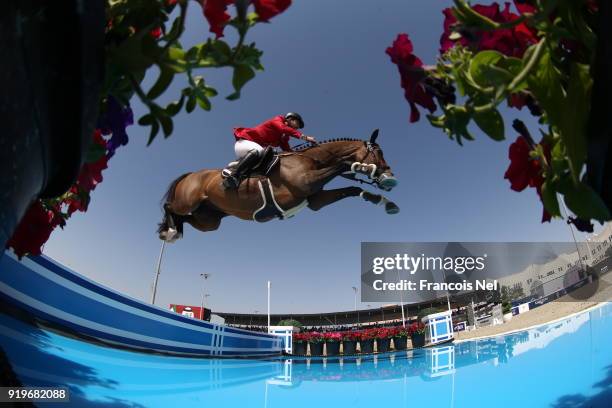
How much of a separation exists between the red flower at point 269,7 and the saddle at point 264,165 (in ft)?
5.17

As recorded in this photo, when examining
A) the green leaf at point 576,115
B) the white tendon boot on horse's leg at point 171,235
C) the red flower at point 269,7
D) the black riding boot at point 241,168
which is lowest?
the green leaf at point 576,115

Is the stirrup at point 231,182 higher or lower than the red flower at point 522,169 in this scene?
higher

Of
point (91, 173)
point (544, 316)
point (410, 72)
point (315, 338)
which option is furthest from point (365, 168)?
point (544, 316)

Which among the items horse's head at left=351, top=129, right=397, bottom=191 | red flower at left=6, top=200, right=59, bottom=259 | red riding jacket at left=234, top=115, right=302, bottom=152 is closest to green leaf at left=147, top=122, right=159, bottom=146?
red flower at left=6, top=200, right=59, bottom=259

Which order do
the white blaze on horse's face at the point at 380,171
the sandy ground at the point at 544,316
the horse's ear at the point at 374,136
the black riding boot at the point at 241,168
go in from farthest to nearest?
the sandy ground at the point at 544,316, the horse's ear at the point at 374,136, the black riding boot at the point at 241,168, the white blaze on horse's face at the point at 380,171

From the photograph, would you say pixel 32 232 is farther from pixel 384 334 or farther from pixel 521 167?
pixel 384 334

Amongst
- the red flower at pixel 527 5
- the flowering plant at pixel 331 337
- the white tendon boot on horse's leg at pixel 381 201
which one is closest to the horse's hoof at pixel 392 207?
the white tendon boot on horse's leg at pixel 381 201

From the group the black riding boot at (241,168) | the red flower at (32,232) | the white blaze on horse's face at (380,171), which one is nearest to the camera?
the red flower at (32,232)

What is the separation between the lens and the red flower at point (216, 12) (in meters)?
0.58

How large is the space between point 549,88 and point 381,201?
1567mm

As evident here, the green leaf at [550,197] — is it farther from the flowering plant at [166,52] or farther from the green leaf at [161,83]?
the green leaf at [161,83]

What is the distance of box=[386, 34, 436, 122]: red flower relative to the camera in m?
0.82

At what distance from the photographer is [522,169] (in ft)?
2.52

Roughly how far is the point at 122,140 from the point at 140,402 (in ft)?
4.97
